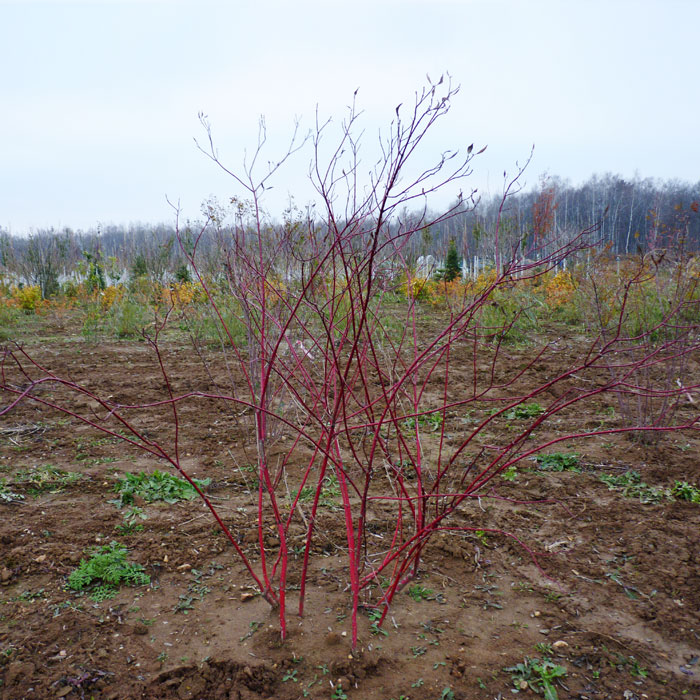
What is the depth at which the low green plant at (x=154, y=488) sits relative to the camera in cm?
303

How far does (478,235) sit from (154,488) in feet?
38.3

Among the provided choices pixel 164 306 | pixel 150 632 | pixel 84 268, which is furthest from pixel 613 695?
pixel 84 268

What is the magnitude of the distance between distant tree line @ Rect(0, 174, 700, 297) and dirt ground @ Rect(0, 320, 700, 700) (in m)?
1.70

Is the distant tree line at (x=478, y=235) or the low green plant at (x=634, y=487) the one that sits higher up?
the distant tree line at (x=478, y=235)

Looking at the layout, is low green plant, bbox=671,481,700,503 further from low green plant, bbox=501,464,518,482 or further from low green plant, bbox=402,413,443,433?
low green plant, bbox=402,413,443,433

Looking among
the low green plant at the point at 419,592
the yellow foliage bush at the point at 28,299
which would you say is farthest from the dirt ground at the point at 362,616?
the yellow foliage bush at the point at 28,299

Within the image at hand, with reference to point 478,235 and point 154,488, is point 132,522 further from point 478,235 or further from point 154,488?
point 478,235

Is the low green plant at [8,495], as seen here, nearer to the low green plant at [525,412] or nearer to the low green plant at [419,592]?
the low green plant at [419,592]

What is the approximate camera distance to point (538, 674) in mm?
1780

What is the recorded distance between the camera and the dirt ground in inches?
69.1

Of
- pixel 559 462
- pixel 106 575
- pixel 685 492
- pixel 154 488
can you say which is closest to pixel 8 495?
pixel 154 488

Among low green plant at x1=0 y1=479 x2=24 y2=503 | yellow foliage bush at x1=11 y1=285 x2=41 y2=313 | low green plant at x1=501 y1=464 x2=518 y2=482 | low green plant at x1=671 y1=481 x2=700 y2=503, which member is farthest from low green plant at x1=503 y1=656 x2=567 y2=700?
yellow foliage bush at x1=11 y1=285 x2=41 y2=313

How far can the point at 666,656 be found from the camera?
73.7 inches

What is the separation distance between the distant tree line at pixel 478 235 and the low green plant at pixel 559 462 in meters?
2.46
